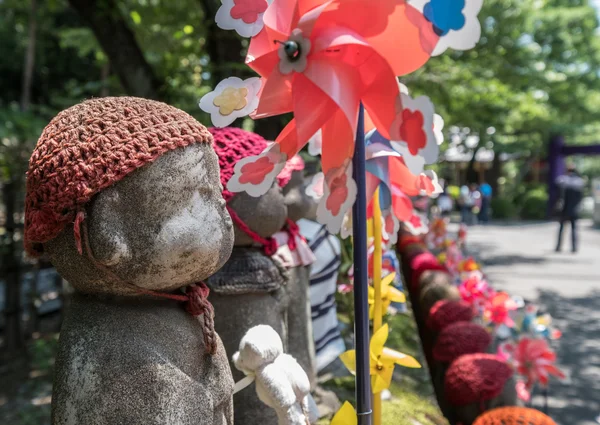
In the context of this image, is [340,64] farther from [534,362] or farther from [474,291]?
[474,291]

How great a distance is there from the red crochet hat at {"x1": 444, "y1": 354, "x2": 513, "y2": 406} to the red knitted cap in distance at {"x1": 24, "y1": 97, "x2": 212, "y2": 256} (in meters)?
1.70

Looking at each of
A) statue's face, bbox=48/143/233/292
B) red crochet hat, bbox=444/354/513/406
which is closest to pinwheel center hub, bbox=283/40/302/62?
statue's face, bbox=48/143/233/292

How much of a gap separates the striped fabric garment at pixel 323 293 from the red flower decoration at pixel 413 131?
5.48ft

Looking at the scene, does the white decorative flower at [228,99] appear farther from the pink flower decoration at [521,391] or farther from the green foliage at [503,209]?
the green foliage at [503,209]

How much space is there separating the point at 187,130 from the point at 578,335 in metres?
5.34

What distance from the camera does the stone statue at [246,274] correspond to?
1774 millimetres

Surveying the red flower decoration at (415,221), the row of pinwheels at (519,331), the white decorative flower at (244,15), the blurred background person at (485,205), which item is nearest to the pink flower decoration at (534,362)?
the row of pinwheels at (519,331)

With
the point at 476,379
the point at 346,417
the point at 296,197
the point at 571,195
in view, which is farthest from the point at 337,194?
the point at 571,195

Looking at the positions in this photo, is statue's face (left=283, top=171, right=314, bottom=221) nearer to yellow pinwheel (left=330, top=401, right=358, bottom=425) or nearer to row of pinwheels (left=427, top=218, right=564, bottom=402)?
yellow pinwheel (left=330, top=401, right=358, bottom=425)

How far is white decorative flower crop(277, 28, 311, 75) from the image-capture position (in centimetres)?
108

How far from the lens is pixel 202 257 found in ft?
4.08

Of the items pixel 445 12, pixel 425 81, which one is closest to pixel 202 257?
pixel 445 12

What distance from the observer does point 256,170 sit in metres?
1.17

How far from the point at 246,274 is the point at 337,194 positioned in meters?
0.81
